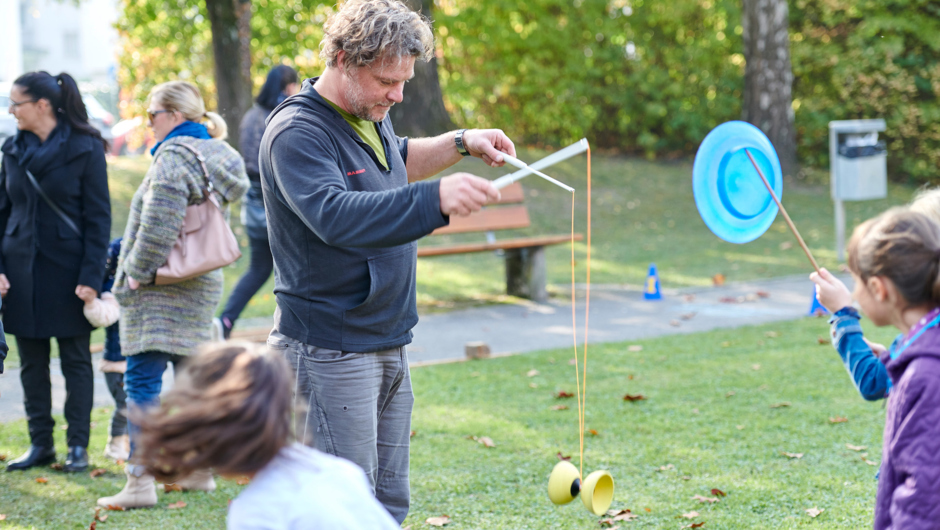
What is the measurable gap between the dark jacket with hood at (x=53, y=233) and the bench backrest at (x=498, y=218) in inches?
188

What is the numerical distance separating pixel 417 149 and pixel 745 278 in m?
7.65

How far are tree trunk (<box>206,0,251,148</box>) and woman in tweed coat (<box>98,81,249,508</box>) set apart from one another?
8512 millimetres

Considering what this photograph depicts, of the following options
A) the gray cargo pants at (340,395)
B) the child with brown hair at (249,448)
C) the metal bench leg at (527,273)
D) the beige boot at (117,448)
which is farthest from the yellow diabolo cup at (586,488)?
the metal bench leg at (527,273)

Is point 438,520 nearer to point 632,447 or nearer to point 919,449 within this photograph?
point 632,447

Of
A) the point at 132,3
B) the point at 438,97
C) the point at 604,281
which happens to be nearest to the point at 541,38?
the point at 438,97

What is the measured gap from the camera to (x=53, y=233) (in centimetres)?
469

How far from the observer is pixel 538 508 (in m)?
4.12

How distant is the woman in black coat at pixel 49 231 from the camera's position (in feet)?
15.3

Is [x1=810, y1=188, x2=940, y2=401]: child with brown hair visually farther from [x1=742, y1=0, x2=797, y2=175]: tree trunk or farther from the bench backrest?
[x1=742, y1=0, x2=797, y2=175]: tree trunk

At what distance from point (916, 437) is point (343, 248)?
1.58 metres

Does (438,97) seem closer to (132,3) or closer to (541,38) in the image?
(541,38)

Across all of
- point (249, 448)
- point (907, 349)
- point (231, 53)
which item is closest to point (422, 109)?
point (231, 53)

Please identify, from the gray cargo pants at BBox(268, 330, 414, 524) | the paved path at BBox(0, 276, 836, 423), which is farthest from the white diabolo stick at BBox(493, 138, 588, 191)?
the paved path at BBox(0, 276, 836, 423)

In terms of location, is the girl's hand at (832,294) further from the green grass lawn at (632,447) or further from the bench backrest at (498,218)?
the bench backrest at (498,218)
